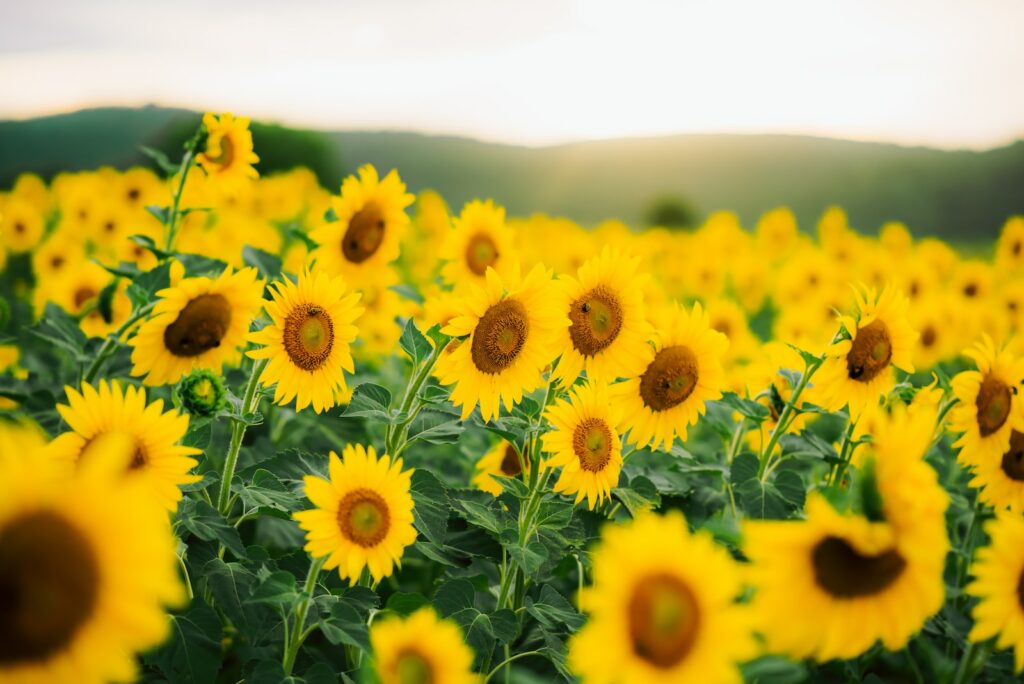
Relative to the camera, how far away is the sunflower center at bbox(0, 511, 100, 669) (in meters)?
1.05

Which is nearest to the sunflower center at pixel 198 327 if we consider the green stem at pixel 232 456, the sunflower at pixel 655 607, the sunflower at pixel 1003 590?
the green stem at pixel 232 456

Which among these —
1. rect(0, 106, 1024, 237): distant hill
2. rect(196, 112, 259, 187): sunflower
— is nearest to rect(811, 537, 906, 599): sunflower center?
rect(196, 112, 259, 187): sunflower

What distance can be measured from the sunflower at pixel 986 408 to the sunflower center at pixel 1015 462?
0.11 feet

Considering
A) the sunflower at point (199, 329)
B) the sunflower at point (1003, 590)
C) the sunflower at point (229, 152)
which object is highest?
the sunflower at point (229, 152)

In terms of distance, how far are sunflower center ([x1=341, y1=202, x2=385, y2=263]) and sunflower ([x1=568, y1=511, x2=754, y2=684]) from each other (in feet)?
7.38

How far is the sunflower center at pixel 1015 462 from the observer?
7.80ft

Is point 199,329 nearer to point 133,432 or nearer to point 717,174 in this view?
point 133,432

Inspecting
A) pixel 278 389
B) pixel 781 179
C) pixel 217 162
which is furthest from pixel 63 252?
pixel 781 179

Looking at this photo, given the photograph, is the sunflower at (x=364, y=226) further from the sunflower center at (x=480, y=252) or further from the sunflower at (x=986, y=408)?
the sunflower at (x=986, y=408)

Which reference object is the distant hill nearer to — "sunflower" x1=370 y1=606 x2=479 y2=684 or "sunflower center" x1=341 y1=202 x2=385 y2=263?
"sunflower center" x1=341 y1=202 x2=385 y2=263

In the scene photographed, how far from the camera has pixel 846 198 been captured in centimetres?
3262

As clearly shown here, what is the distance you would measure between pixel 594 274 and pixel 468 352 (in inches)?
19.3

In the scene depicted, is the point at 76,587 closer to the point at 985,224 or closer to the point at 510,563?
the point at 510,563

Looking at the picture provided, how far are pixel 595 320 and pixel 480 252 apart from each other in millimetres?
1455
